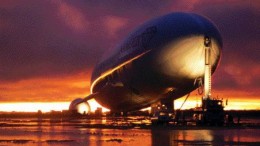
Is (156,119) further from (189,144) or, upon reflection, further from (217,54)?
(189,144)

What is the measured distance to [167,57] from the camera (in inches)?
1914

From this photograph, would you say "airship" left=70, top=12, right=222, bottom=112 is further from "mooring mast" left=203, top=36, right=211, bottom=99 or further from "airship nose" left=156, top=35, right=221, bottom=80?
"mooring mast" left=203, top=36, right=211, bottom=99

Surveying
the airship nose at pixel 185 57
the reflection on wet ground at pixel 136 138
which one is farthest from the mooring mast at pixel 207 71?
the reflection on wet ground at pixel 136 138

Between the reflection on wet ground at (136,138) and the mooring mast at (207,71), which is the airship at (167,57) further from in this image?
the reflection on wet ground at (136,138)

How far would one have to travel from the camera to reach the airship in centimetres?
4759

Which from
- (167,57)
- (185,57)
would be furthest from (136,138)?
(167,57)

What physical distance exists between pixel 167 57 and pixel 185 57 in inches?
75.1

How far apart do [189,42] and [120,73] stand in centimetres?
1784

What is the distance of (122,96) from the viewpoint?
2650 inches

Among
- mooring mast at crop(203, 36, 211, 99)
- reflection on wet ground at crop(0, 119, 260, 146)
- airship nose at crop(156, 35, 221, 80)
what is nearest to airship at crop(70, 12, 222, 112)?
airship nose at crop(156, 35, 221, 80)

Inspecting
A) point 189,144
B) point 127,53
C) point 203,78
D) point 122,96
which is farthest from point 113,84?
point 189,144

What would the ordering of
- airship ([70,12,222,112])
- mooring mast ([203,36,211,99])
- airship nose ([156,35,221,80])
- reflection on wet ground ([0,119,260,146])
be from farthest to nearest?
1. mooring mast ([203,36,211,99])
2. airship ([70,12,222,112])
3. airship nose ([156,35,221,80])
4. reflection on wet ground ([0,119,260,146])

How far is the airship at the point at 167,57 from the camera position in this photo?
4759 cm

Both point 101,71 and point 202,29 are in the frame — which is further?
point 101,71
